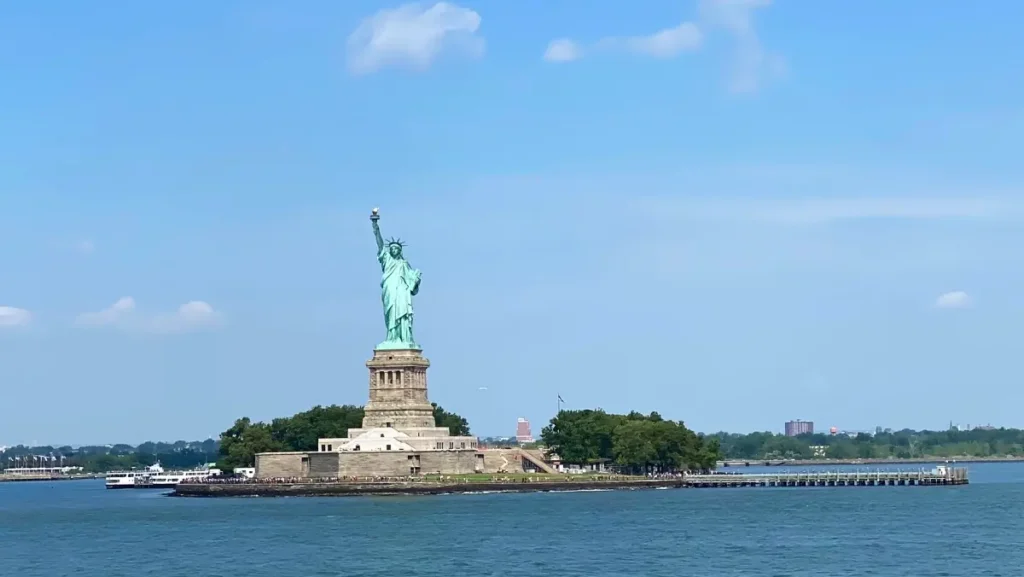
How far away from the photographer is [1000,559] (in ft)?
211

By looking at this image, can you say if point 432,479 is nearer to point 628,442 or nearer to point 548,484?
point 548,484

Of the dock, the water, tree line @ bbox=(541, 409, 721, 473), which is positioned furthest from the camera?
tree line @ bbox=(541, 409, 721, 473)

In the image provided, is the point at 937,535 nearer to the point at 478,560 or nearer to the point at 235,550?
the point at 478,560

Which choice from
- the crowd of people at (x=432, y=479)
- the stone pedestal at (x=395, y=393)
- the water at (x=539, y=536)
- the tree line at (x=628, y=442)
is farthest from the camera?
the tree line at (x=628, y=442)

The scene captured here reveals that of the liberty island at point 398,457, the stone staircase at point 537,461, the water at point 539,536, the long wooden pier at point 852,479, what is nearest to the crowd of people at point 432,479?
the liberty island at point 398,457

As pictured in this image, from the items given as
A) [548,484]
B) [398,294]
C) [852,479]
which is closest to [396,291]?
[398,294]

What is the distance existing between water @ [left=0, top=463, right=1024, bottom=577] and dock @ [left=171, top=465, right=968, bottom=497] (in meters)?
2.84

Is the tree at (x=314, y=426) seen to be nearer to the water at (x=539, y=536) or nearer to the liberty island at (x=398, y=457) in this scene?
the liberty island at (x=398, y=457)

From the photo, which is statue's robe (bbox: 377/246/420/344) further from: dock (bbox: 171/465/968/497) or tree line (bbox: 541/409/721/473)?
tree line (bbox: 541/409/721/473)

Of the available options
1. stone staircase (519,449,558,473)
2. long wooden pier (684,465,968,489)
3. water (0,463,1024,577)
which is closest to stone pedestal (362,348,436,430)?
water (0,463,1024,577)

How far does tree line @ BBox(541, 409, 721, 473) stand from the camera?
122250 mm

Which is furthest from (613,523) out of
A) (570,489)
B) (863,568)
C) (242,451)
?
(242,451)

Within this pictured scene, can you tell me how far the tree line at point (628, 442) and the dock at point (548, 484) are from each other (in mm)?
2395

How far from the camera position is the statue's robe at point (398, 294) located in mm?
115250
